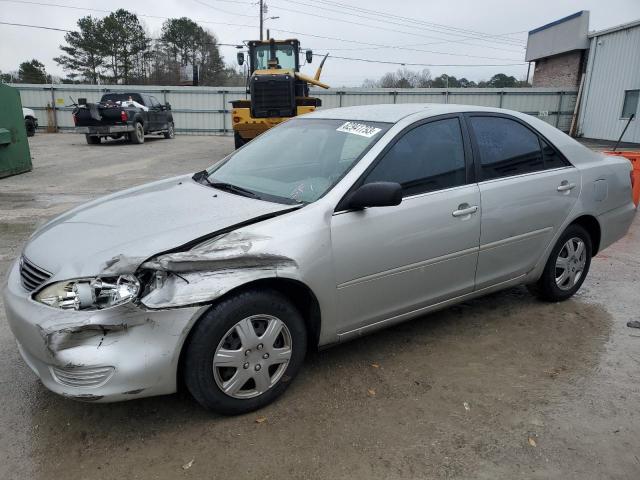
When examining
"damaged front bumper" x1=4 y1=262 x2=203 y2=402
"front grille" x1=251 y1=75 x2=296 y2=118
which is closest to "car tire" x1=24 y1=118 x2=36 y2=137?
"front grille" x1=251 y1=75 x2=296 y2=118

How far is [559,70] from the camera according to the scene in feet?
85.7

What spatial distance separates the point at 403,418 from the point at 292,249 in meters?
1.07

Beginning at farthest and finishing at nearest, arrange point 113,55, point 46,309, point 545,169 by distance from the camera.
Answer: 1. point 113,55
2. point 545,169
3. point 46,309

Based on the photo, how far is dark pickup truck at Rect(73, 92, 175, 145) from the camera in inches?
685

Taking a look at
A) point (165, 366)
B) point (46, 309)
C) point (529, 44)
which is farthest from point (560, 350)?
point (529, 44)

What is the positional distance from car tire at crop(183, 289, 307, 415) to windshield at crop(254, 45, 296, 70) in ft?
49.1

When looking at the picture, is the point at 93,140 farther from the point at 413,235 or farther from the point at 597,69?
the point at 597,69

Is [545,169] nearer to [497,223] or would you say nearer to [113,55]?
[497,223]

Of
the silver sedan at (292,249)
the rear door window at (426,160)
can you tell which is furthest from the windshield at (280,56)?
the rear door window at (426,160)

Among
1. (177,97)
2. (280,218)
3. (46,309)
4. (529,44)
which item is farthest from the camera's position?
(529,44)

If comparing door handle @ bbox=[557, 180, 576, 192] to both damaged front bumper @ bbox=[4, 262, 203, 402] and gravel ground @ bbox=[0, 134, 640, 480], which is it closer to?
gravel ground @ bbox=[0, 134, 640, 480]

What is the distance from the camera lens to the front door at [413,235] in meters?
2.83

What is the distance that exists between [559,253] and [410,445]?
92.2 inches

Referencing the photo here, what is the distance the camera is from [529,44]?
28859 millimetres
